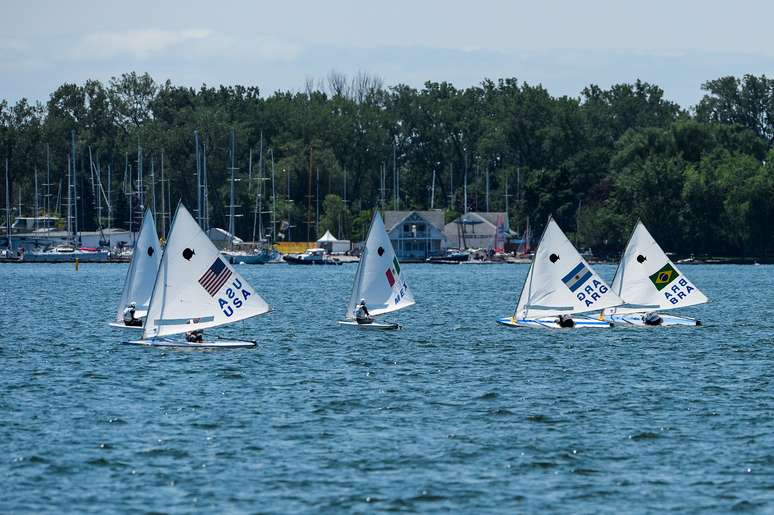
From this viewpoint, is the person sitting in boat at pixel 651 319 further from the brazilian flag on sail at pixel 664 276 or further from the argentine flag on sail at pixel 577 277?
the argentine flag on sail at pixel 577 277

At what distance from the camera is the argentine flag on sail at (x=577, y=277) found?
2413 inches

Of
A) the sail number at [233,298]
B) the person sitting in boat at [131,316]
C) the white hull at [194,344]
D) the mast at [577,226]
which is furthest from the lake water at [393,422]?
the mast at [577,226]

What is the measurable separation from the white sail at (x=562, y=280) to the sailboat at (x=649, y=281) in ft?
12.5

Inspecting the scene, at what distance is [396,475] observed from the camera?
30.8 metres

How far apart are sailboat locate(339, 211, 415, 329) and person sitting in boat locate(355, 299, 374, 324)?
0.29 meters

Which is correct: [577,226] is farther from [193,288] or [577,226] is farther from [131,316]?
[193,288]

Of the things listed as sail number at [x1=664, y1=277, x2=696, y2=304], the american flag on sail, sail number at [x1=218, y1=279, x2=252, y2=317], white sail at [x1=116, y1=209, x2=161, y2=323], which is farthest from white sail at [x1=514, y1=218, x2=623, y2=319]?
white sail at [x1=116, y1=209, x2=161, y2=323]

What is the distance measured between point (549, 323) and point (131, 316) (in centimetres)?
1821

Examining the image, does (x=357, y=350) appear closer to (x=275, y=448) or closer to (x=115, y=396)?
(x=115, y=396)

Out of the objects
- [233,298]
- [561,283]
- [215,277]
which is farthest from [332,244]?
[215,277]

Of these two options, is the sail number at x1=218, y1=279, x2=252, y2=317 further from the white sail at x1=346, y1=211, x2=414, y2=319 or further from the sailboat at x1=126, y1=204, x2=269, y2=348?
the white sail at x1=346, y1=211, x2=414, y2=319

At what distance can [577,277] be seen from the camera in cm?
6134

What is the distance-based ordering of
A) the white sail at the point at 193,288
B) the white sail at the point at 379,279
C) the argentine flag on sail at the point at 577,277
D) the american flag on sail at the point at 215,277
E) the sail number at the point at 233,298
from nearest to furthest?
the white sail at the point at 193,288 → the american flag on sail at the point at 215,277 → the sail number at the point at 233,298 → the argentine flag on sail at the point at 577,277 → the white sail at the point at 379,279

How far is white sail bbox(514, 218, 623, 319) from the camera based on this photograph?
61312 mm
